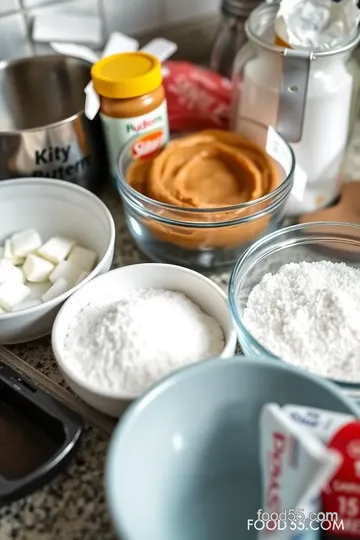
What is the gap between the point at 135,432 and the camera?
1.72 feet

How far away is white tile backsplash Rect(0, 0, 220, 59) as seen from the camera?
0.92 m

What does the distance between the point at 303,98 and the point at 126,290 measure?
0.30 meters

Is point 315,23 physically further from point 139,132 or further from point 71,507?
point 71,507

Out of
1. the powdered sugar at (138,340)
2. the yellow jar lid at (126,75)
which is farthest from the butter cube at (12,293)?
the yellow jar lid at (126,75)

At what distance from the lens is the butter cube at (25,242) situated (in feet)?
2.61

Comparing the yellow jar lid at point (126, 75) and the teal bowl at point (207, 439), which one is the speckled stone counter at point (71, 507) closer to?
the teal bowl at point (207, 439)

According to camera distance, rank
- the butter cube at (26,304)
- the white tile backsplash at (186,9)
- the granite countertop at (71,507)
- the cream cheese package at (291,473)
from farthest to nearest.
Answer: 1. the white tile backsplash at (186,9)
2. the butter cube at (26,304)
3. the granite countertop at (71,507)
4. the cream cheese package at (291,473)

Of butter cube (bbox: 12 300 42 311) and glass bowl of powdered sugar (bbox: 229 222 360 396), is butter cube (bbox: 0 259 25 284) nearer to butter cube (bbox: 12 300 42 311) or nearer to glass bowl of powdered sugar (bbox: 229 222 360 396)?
butter cube (bbox: 12 300 42 311)

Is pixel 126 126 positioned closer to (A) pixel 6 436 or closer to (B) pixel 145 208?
(B) pixel 145 208

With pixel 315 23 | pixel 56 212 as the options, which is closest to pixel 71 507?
pixel 56 212

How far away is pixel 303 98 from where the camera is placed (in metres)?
0.76

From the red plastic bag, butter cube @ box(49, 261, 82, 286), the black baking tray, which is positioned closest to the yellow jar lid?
the red plastic bag

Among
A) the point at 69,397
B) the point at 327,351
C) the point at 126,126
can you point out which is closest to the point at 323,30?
the point at 126,126

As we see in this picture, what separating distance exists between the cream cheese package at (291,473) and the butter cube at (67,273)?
35cm
